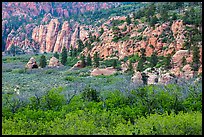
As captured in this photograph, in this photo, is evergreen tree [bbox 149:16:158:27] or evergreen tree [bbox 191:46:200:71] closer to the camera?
evergreen tree [bbox 191:46:200:71]

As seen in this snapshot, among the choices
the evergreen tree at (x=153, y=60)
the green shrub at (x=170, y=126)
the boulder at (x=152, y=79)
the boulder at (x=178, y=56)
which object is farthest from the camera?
the evergreen tree at (x=153, y=60)

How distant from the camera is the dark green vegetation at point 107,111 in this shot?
23.4 meters

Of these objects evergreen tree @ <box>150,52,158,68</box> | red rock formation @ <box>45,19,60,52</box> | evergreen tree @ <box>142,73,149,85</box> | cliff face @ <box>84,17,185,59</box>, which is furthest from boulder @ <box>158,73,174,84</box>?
red rock formation @ <box>45,19,60,52</box>

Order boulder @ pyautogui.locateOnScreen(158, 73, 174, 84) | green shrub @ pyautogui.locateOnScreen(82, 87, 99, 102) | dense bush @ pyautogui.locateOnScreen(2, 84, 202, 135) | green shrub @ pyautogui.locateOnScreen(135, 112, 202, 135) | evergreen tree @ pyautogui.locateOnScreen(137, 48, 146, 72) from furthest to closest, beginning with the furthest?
evergreen tree @ pyautogui.locateOnScreen(137, 48, 146, 72)
boulder @ pyautogui.locateOnScreen(158, 73, 174, 84)
green shrub @ pyautogui.locateOnScreen(82, 87, 99, 102)
dense bush @ pyautogui.locateOnScreen(2, 84, 202, 135)
green shrub @ pyautogui.locateOnScreen(135, 112, 202, 135)

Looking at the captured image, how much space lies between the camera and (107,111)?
96.2 feet

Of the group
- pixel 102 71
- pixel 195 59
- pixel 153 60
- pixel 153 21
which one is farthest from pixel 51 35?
pixel 195 59

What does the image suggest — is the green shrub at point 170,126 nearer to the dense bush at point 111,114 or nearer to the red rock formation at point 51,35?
the dense bush at point 111,114

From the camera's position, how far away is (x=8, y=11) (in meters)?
188

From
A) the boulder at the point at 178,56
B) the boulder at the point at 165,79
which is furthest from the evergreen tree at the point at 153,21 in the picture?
the boulder at the point at 165,79

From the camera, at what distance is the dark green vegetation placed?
2338 centimetres

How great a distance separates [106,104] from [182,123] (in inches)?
359

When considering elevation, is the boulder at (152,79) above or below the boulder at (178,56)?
below

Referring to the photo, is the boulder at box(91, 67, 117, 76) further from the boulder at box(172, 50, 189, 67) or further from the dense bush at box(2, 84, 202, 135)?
the dense bush at box(2, 84, 202, 135)

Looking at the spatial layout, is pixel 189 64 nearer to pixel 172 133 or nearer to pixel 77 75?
pixel 77 75
